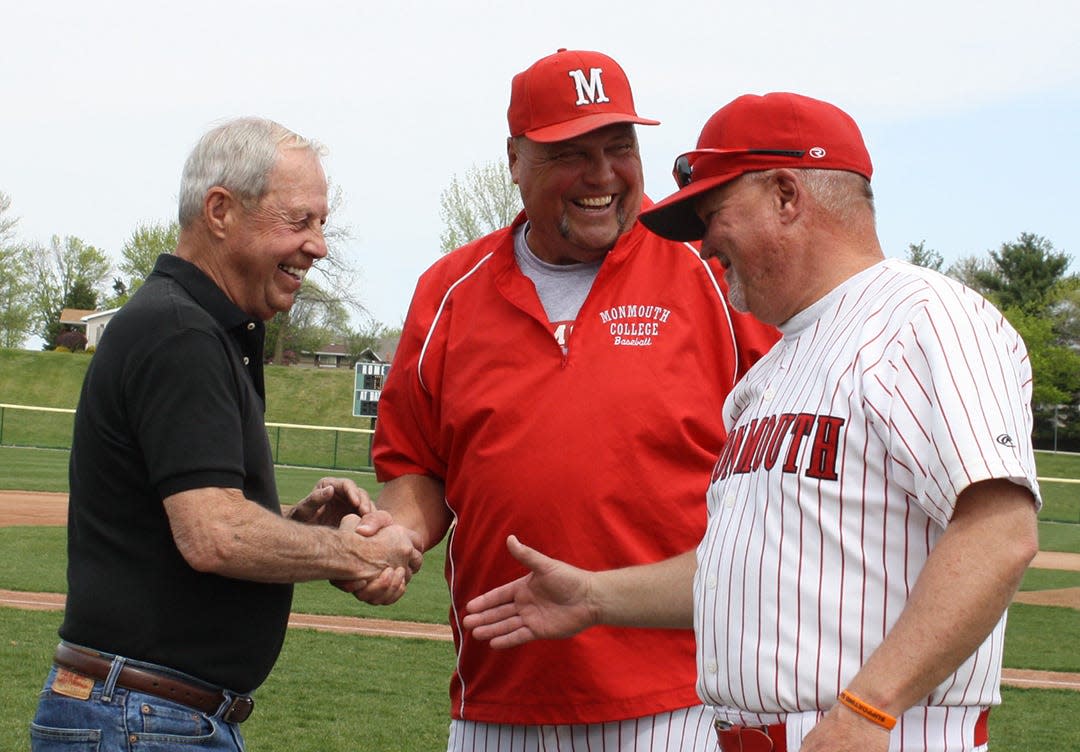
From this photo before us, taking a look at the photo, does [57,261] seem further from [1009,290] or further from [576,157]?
[576,157]

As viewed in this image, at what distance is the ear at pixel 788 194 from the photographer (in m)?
2.60

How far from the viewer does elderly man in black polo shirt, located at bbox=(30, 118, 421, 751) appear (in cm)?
298

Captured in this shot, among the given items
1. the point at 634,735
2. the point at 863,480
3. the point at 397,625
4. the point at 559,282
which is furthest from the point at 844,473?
the point at 397,625

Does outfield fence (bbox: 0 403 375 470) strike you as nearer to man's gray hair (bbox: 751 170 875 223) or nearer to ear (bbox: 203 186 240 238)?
ear (bbox: 203 186 240 238)

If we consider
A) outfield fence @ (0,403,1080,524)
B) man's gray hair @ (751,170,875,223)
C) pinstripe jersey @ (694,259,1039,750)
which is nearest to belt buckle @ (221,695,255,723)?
pinstripe jersey @ (694,259,1039,750)

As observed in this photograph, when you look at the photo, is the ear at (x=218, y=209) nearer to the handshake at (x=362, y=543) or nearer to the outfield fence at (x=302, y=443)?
the handshake at (x=362, y=543)

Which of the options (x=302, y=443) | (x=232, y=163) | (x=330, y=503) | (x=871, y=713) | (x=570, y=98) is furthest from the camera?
(x=302, y=443)

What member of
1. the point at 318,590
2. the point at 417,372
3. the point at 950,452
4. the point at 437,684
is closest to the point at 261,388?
the point at 417,372

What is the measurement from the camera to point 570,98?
372 centimetres

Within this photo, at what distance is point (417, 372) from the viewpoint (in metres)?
3.82

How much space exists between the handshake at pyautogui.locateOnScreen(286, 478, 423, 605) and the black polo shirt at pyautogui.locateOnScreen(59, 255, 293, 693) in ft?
1.03

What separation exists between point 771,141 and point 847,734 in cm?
116

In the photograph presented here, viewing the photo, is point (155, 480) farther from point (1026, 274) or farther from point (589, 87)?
point (1026, 274)

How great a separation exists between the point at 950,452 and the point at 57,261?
81092mm
